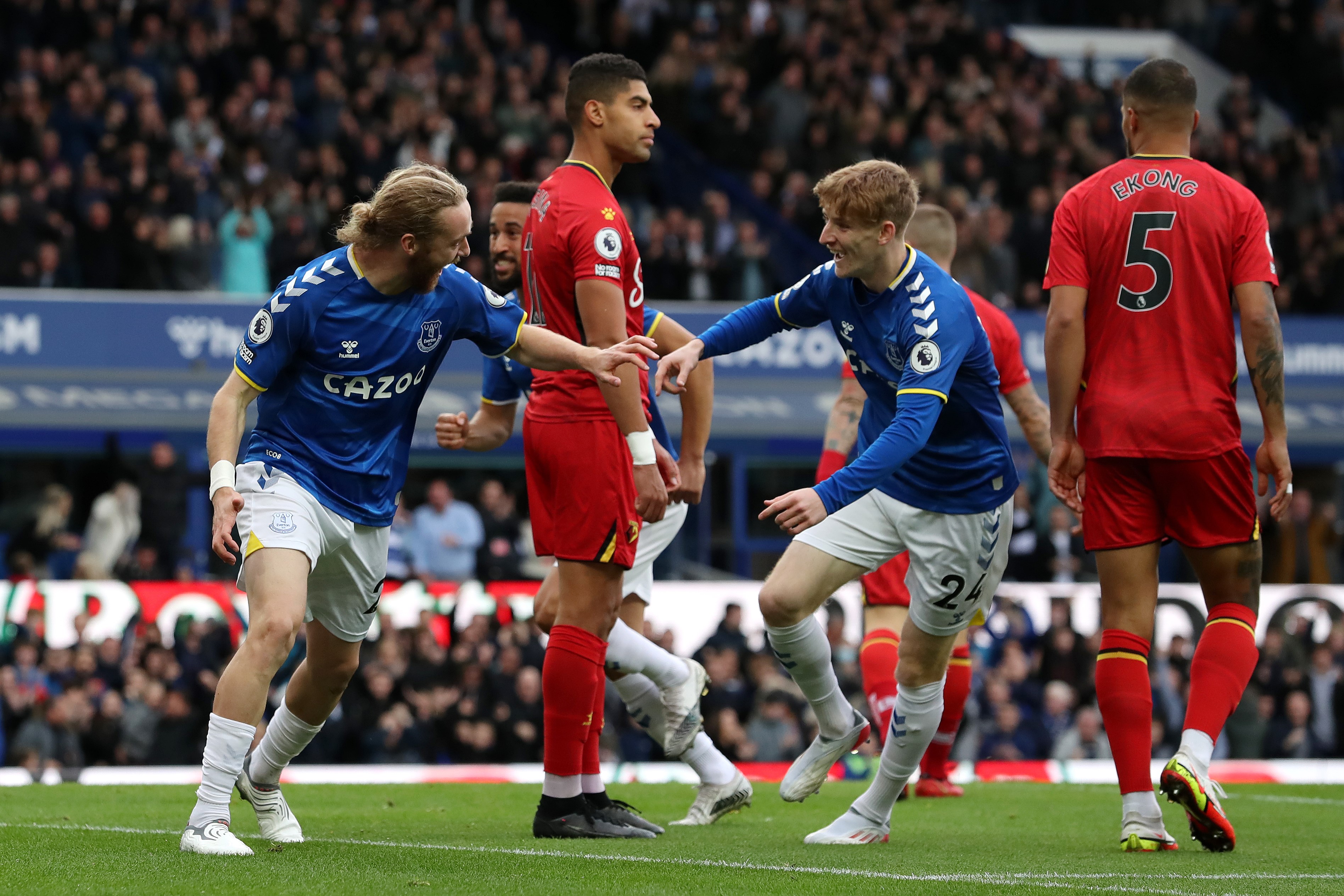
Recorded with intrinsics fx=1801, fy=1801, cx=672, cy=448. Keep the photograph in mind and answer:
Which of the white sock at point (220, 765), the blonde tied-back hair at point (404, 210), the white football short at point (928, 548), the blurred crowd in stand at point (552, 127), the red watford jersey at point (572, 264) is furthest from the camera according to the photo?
the blurred crowd in stand at point (552, 127)

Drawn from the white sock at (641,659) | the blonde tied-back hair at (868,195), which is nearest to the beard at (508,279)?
the white sock at (641,659)

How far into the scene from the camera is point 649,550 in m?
7.62

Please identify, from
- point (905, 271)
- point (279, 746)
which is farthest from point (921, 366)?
point (279, 746)

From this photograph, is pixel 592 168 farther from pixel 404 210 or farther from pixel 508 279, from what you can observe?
pixel 508 279

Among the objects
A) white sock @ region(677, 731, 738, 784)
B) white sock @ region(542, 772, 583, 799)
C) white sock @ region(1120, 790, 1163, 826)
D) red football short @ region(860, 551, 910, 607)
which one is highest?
red football short @ region(860, 551, 910, 607)

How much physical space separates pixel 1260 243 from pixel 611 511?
244 centimetres

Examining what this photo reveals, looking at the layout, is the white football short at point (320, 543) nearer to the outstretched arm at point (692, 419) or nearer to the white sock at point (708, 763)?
the outstretched arm at point (692, 419)

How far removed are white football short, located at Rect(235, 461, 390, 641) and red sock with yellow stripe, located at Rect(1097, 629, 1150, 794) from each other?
8.12 ft

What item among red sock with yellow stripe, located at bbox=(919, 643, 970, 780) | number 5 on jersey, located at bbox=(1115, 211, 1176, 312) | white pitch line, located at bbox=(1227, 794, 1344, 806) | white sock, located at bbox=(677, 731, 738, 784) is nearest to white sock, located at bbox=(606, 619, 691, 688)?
white sock, located at bbox=(677, 731, 738, 784)

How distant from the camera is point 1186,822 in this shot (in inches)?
289

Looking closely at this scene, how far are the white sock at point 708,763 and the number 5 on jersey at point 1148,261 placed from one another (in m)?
2.37

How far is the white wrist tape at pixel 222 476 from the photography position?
5422mm

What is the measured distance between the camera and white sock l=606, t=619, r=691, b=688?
278 inches

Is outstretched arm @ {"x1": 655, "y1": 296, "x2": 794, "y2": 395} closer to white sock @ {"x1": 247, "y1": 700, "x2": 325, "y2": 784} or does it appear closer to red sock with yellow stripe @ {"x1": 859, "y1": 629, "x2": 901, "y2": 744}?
white sock @ {"x1": 247, "y1": 700, "x2": 325, "y2": 784}
